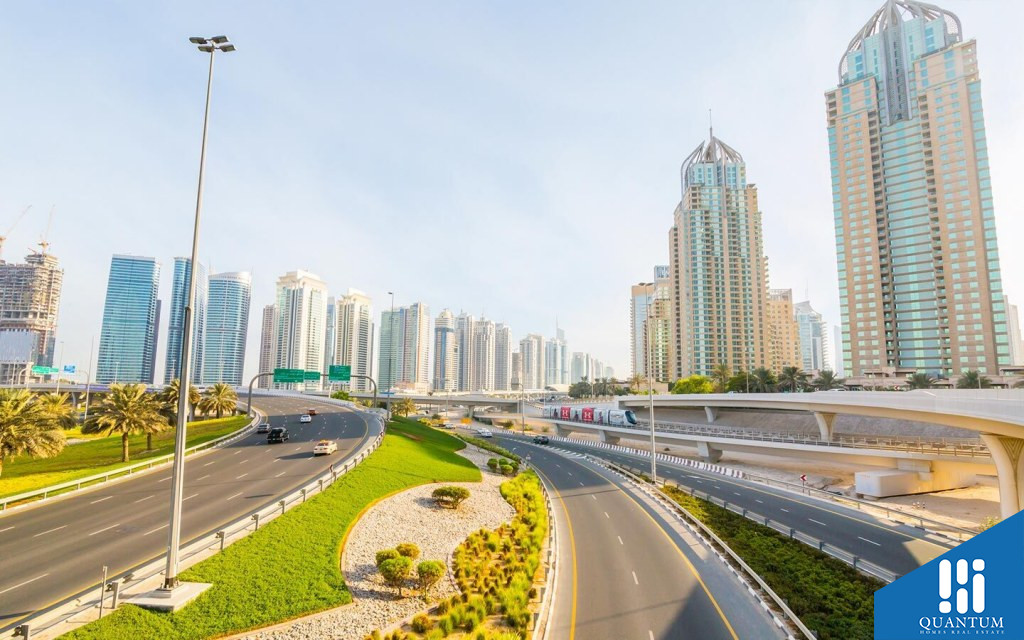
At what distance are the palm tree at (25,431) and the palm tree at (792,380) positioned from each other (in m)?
109

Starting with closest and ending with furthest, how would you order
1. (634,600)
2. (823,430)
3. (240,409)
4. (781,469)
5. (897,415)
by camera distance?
(634,600)
(897,415)
(823,430)
(781,469)
(240,409)

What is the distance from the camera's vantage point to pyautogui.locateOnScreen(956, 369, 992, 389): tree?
266 feet

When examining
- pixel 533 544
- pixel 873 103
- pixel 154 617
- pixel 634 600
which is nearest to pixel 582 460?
pixel 533 544

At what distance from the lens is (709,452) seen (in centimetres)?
6956

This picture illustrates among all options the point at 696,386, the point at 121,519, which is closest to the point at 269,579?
the point at 121,519

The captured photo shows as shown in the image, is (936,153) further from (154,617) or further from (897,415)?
(154,617)

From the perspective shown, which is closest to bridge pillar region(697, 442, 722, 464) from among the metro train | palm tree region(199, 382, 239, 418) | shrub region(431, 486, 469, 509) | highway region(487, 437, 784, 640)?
the metro train

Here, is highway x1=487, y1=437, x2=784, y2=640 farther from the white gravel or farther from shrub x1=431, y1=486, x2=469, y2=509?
shrub x1=431, y1=486, x2=469, y2=509

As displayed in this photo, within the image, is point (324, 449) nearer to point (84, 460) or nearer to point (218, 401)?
point (84, 460)

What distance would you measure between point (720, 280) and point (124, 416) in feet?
521

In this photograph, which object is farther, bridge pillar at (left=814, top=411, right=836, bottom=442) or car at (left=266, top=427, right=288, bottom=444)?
bridge pillar at (left=814, top=411, right=836, bottom=442)

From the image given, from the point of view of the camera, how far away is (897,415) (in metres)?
Answer: 43.2

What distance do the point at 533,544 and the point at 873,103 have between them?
151 m

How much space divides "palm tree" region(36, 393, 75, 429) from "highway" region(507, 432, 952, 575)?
166 ft
